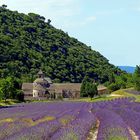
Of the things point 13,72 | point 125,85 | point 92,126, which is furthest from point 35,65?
point 92,126

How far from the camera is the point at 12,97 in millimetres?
117312

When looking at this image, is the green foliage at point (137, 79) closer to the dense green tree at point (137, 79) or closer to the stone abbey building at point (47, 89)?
the dense green tree at point (137, 79)

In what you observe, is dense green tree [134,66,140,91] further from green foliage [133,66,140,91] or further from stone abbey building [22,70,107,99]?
stone abbey building [22,70,107,99]

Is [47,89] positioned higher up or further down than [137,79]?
higher up

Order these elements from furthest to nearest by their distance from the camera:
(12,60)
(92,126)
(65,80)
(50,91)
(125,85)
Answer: (65,80) < (12,60) < (50,91) < (125,85) < (92,126)

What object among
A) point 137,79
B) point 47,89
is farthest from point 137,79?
point 47,89

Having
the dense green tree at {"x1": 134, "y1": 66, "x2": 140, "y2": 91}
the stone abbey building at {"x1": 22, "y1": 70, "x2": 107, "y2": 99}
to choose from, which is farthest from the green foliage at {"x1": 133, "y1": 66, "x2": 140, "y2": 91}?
the stone abbey building at {"x1": 22, "y1": 70, "x2": 107, "y2": 99}

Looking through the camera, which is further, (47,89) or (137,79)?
(47,89)

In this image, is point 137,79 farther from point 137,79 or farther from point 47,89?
point 47,89

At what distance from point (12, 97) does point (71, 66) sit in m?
83.1

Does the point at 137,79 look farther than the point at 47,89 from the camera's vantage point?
No

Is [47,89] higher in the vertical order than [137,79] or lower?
higher

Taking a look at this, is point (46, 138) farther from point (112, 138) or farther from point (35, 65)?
point (35, 65)

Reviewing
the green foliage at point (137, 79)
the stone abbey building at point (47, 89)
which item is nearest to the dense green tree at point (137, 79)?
the green foliage at point (137, 79)
